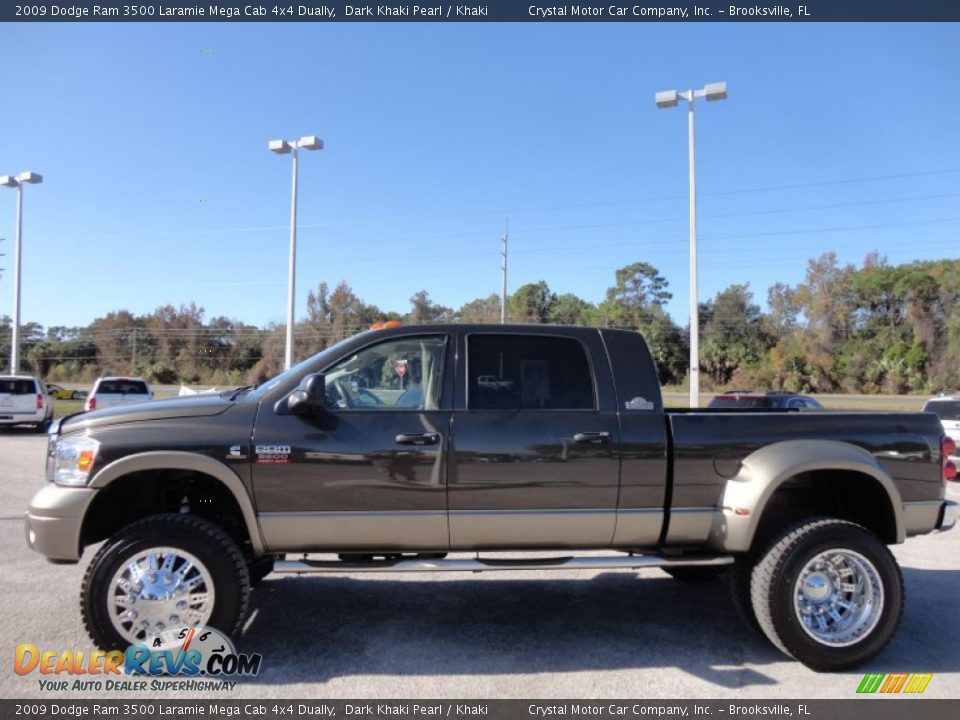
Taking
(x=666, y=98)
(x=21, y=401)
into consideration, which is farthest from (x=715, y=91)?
(x=21, y=401)

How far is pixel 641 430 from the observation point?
4234mm

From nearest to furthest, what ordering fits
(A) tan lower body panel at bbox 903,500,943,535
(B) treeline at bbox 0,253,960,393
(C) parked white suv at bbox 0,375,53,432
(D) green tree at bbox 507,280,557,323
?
1. (A) tan lower body panel at bbox 903,500,943,535
2. (C) parked white suv at bbox 0,375,53,432
3. (B) treeline at bbox 0,253,960,393
4. (D) green tree at bbox 507,280,557,323

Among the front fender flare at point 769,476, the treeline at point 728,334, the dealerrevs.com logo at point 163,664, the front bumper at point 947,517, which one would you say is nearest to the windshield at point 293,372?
the dealerrevs.com logo at point 163,664

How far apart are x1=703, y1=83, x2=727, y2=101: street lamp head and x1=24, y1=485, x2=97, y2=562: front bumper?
17679 millimetres

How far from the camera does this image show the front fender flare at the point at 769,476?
412 cm

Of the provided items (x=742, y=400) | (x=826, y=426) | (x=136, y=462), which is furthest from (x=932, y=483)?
(x=742, y=400)

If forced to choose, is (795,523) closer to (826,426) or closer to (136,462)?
(826,426)

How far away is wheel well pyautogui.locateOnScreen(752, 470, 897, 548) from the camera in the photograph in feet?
14.5

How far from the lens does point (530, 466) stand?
162 inches

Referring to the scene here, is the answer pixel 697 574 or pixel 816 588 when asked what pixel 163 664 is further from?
pixel 697 574

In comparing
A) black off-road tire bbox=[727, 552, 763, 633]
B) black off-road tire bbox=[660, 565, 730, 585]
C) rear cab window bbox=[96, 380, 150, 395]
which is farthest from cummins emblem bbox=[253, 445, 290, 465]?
rear cab window bbox=[96, 380, 150, 395]

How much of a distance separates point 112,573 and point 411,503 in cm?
167

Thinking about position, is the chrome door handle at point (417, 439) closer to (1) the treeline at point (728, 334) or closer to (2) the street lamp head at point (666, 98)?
(2) the street lamp head at point (666, 98)

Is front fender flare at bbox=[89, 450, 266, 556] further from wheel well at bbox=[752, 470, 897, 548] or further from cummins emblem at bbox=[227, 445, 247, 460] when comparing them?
wheel well at bbox=[752, 470, 897, 548]
